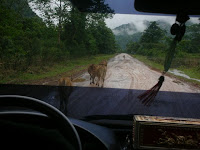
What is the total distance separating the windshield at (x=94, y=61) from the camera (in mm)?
1684

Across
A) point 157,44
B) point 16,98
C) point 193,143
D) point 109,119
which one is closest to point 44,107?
point 16,98

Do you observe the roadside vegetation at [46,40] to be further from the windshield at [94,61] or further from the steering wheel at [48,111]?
the steering wheel at [48,111]

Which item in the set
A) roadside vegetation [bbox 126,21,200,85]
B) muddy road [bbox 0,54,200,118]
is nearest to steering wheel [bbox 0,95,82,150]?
muddy road [bbox 0,54,200,118]

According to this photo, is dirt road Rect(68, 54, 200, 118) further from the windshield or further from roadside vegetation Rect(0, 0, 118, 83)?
roadside vegetation Rect(0, 0, 118, 83)

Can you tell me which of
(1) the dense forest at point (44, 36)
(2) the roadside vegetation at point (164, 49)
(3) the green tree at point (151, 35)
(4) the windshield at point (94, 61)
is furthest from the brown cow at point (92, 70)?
(3) the green tree at point (151, 35)

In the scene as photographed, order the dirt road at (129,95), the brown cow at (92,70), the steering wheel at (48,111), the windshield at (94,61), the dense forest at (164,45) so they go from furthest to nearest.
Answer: the brown cow at (92,70) → the dirt road at (129,95) → the windshield at (94,61) → the dense forest at (164,45) → the steering wheel at (48,111)

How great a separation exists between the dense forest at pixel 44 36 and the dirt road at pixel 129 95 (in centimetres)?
24

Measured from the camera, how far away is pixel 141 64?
184cm

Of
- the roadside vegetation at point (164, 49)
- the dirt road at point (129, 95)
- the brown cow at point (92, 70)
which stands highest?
the roadside vegetation at point (164, 49)

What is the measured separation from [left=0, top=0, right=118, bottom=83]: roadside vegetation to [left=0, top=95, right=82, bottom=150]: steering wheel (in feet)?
2.87

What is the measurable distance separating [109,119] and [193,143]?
781mm

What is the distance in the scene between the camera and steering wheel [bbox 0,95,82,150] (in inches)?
35.6

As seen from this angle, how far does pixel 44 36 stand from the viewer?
6.07 feet

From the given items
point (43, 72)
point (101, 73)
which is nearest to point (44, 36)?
point (43, 72)
